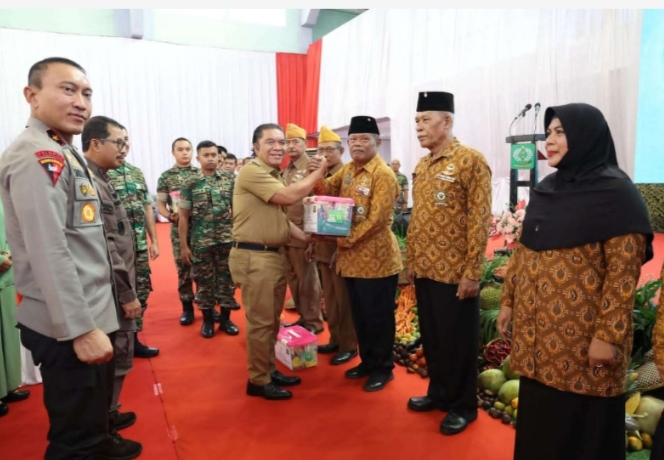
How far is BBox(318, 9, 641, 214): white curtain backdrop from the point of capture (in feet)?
19.3

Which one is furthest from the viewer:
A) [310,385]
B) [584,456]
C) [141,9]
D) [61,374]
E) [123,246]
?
[141,9]

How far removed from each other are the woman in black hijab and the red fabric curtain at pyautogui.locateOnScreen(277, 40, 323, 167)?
1096 cm

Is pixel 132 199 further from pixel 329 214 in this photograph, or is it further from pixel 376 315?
pixel 376 315

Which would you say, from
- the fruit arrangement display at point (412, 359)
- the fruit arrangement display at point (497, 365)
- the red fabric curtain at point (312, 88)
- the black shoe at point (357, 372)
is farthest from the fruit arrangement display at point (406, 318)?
the red fabric curtain at point (312, 88)

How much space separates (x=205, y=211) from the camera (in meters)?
3.76

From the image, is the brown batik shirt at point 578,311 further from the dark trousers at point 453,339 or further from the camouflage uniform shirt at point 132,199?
the camouflage uniform shirt at point 132,199

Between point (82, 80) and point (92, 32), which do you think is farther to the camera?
point (92, 32)

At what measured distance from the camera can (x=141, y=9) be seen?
10.6m

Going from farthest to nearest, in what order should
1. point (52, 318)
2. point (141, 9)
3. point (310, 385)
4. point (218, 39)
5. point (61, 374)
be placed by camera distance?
1. point (218, 39)
2. point (141, 9)
3. point (310, 385)
4. point (61, 374)
5. point (52, 318)

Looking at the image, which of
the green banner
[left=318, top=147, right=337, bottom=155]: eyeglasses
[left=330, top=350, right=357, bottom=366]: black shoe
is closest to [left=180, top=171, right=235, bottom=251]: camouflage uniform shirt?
[left=318, top=147, right=337, bottom=155]: eyeglasses

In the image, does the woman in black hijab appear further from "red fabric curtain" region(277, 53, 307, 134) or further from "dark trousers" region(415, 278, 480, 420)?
"red fabric curtain" region(277, 53, 307, 134)

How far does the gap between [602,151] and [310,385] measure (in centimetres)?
206

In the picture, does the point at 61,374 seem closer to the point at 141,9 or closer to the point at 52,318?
the point at 52,318

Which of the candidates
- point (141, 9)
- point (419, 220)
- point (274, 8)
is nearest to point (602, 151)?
point (419, 220)
